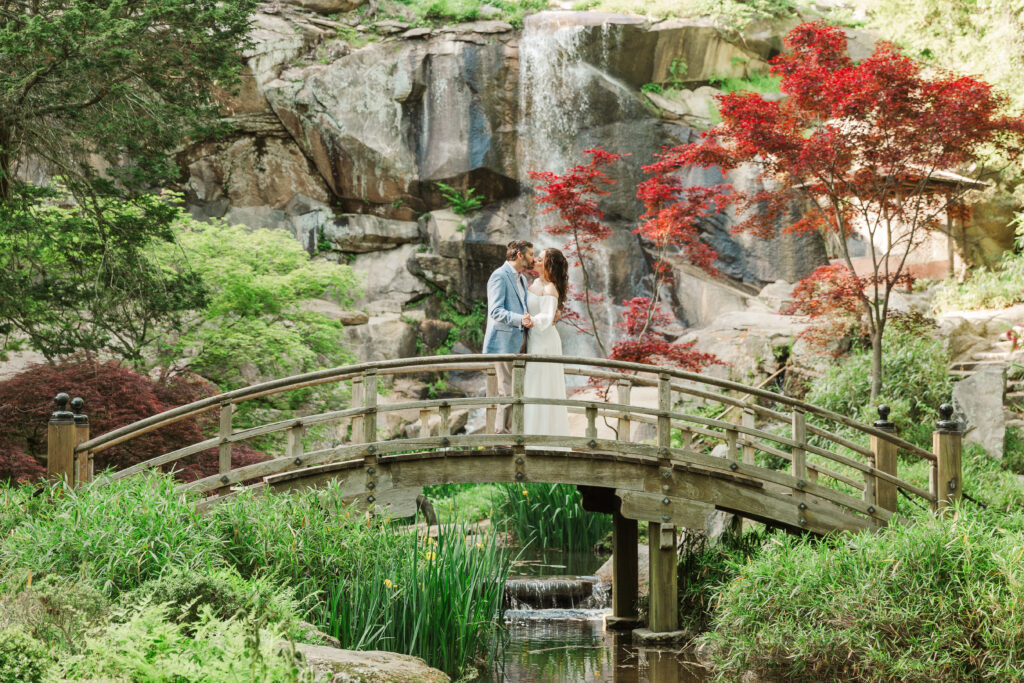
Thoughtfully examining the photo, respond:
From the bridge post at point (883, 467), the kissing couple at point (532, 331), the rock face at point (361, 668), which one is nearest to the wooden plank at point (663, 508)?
the kissing couple at point (532, 331)

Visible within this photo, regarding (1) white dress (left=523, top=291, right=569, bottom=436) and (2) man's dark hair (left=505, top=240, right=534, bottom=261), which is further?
(1) white dress (left=523, top=291, right=569, bottom=436)

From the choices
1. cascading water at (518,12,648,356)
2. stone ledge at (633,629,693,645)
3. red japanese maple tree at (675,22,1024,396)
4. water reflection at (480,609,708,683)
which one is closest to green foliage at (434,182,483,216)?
cascading water at (518,12,648,356)

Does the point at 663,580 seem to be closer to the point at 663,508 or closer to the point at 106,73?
the point at 663,508

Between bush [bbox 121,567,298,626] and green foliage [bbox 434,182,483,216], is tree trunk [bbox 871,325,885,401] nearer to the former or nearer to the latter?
bush [bbox 121,567,298,626]

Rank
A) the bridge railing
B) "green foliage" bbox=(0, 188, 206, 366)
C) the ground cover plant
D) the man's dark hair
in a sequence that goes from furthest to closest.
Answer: "green foliage" bbox=(0, 188, 206, 366), the man's dark hair, the bridge railing, the ground cover plant

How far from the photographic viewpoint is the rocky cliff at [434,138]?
59.1 feet

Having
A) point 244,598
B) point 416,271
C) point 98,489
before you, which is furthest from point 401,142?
point 244,598

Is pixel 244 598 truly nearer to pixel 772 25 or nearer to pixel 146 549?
pixel 146 549

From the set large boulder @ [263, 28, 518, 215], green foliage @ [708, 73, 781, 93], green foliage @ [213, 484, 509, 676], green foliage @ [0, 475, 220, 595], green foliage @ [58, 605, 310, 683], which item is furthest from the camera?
green foliage @ [708, 73, 781, 93]

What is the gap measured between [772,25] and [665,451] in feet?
49.3

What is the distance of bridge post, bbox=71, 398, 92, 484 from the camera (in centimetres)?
647

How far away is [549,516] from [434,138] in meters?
10.5

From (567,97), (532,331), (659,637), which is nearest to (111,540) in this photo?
(532,331)

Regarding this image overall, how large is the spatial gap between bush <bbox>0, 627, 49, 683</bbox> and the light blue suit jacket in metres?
4.56
